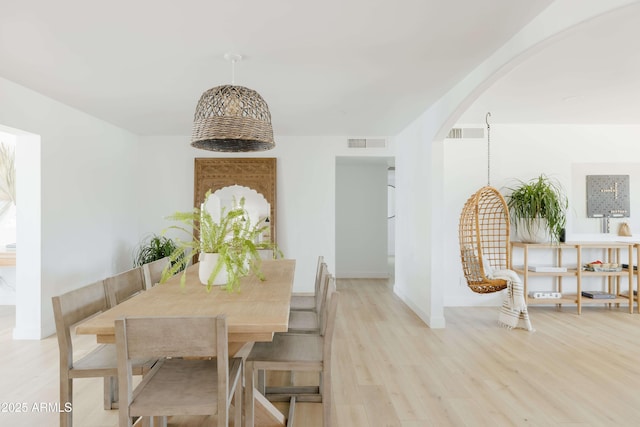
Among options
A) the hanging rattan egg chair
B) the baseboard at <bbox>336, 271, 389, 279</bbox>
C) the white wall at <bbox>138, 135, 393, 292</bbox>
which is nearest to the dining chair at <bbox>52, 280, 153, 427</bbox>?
the hanging rattan egg chair

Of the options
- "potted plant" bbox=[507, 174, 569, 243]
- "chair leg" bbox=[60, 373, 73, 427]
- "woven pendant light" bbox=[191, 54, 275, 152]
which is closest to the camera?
"chair leg" bbox=[60, 373, 73, 427]

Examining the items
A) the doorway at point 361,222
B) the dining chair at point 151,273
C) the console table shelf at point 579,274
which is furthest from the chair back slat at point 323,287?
the doorway at point 361,222

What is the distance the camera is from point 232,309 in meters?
1.84

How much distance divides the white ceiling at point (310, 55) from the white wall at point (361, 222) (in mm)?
2896

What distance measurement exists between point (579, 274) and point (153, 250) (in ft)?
18.3

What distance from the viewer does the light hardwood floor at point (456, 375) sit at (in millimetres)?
2355

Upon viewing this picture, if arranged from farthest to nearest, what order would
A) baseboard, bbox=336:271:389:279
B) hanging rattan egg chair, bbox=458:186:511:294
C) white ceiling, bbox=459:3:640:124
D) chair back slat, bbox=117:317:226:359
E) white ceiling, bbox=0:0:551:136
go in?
baseboard, bbox=336:271:389:279 < hanging rattan egg chair, bbox=458:186:511:294 < white ceiling, bbox=459:3:640:124 < white ceiling, bbox=0:0:551:136 < chair back slat, bbox=117:317:226:359

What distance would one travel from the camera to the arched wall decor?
5727 millimetres

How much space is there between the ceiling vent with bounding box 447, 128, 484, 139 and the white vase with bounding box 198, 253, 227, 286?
3.91 metres

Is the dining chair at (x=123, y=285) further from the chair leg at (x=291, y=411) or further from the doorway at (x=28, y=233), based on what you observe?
the doorway at (x=28, y=233)

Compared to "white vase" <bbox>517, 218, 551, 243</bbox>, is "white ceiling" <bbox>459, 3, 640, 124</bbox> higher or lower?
higher

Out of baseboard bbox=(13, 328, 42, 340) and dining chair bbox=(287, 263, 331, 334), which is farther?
baseboard bbox=(13, 328, 42, 340)

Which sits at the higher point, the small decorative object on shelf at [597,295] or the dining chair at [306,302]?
the dining chair at [306,302]

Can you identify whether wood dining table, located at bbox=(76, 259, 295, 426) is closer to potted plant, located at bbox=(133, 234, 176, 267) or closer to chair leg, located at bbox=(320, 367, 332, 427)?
chair leg, located at bbox=(320, 367, 332, 427)
